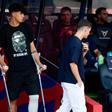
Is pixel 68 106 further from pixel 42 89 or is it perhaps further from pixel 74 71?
pixel 42 89

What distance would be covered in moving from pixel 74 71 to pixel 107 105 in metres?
1.58

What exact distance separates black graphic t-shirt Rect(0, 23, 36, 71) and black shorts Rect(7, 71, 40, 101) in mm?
82

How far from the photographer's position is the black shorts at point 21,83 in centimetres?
675

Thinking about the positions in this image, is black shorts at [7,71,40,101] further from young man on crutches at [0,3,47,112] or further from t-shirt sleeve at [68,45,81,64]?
t-shirt sleeve at [68,45,81,64]

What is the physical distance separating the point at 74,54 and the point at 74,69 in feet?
0.58

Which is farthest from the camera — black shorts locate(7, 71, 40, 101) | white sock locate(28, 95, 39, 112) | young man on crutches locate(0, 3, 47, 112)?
white sock locate(28, 95, 39, 112)

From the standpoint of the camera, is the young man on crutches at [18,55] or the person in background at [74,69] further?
the young man on crutches at [18,55]

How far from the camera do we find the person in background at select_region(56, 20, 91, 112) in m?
6.26

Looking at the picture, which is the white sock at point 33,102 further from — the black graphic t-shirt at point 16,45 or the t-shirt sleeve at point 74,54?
the t-shirt sleeve at point 74,54

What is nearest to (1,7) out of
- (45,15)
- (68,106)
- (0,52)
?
(45,15)

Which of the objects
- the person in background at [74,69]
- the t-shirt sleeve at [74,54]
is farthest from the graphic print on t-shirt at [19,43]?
the t-shirt sleeve at [74,54]

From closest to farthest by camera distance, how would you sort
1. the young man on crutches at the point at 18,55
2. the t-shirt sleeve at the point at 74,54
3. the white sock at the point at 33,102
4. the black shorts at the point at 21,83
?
the t-shirt sleeve at the point at 74,54, the young man on crutches at the point at 18,55, the black shorts at the point at 21,83, the white sock at the point at 33,102

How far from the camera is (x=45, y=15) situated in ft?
31.1

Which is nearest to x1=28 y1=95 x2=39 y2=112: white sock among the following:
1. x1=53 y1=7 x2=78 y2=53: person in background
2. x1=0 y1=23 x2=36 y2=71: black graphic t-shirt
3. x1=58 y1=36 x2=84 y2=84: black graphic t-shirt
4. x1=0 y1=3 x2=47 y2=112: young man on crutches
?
x1=0 y1=3 x2=47 y2=112: young man on crutches
